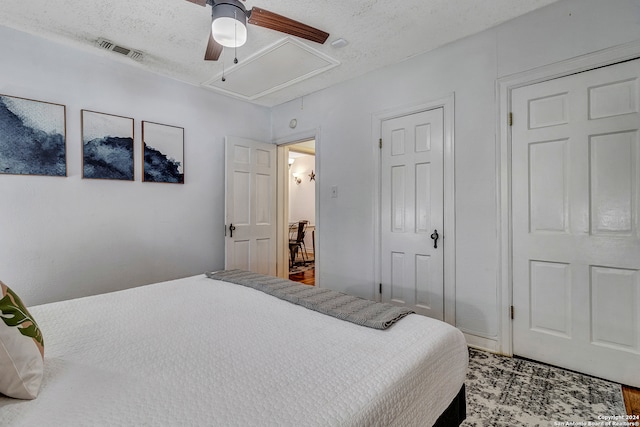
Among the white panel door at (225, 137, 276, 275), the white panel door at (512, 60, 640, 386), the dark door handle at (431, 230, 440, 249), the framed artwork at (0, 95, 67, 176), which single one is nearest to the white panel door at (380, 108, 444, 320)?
the dark door handle at (431, 230, 440, 249)

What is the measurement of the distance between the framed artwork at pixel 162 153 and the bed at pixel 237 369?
181 cm

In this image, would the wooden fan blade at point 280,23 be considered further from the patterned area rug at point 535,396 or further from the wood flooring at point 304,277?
the wood flooring at point 304,277

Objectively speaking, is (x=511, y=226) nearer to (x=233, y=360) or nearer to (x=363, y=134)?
(x=363, y=134)

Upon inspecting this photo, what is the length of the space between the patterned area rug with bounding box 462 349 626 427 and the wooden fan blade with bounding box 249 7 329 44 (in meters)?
2.41

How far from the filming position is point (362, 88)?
3184 mm

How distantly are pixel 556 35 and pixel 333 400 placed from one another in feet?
8.77

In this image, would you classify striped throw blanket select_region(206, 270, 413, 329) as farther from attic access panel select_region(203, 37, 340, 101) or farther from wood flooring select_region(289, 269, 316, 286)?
wood flooring select_region(289, 269, 316, 286)

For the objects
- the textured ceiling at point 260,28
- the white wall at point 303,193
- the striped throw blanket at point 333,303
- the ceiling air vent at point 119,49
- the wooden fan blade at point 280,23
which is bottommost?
the striped throw blanket at point 333,303

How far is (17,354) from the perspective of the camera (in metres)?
0.83

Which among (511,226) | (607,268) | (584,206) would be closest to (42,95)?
(511,226)

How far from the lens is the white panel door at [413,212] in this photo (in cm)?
265

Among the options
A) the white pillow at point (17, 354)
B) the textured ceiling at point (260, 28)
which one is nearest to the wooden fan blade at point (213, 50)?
the textured ceiling at point (260, 28)

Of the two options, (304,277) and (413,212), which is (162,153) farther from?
(304,277)

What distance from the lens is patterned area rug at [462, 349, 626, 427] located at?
5.13ft
